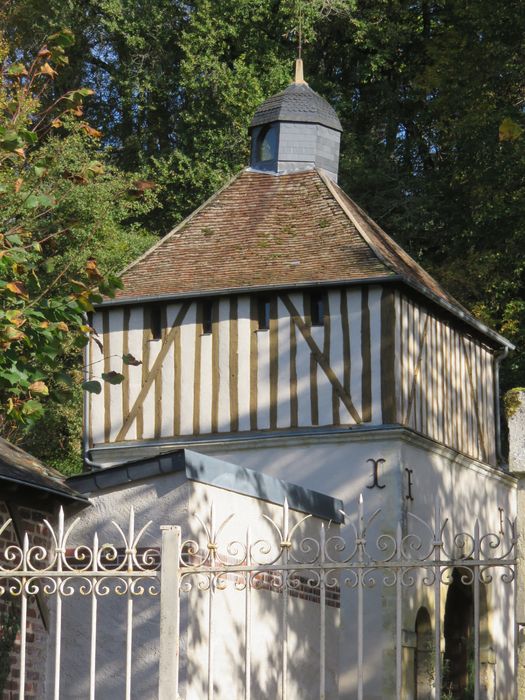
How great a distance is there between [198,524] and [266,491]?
935 millimetres

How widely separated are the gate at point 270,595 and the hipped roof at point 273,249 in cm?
345

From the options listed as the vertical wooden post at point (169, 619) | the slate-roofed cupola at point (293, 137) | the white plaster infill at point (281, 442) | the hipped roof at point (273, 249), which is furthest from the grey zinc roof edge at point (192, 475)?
the slate-roofed cupola at point (293, 137)

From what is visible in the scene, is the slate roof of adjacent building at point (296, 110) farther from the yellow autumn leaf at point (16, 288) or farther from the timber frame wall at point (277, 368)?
the yellow autumn leaf at point (16, 288)

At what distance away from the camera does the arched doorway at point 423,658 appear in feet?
54.9

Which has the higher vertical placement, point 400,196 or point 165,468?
point 400,196

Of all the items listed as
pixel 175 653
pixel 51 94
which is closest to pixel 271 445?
pixel 175 653

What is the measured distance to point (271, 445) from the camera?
58.0ft

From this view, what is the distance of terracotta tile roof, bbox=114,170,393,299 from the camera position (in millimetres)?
18297

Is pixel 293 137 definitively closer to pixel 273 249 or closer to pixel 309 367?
pixel 273 249

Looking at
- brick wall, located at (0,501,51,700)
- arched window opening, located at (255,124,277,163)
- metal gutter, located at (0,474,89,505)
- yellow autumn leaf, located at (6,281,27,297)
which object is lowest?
brick wall, located at (0,501,51,700)

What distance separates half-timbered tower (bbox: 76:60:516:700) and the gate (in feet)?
0.85

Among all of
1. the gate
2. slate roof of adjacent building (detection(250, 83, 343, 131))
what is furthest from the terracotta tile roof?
the gate

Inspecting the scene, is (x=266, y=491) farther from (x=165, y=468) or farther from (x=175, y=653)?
(x=175, y=653)

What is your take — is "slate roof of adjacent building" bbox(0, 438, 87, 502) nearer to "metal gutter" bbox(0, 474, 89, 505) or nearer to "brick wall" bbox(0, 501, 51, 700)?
"metal gutter" bbox(0, 474, 89, 505)
